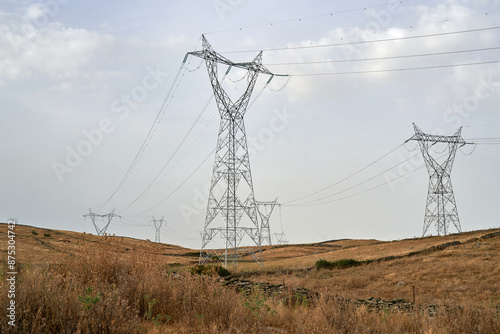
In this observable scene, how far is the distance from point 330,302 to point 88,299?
4694 millimetres

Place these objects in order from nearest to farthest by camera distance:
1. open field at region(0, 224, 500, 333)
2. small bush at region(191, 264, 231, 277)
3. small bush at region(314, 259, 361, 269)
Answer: open field at region(0, 224, 500, 333), small bush at region(191, 264, 231, 277), small bush at region(314, 259, 361, 269)

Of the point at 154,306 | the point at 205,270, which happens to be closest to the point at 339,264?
the point at 205,270

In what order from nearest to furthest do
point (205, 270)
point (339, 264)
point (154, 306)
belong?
point (154, 306) < point (205, 270) < point (339, 264)

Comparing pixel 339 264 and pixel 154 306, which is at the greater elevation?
pixel 339 264

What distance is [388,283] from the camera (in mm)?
23438

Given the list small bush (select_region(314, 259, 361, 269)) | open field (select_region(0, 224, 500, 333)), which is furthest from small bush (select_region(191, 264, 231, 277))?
small bush (select_region(314, 259, 361, 269))

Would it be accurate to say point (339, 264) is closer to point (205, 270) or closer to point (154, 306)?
point (205, 270)

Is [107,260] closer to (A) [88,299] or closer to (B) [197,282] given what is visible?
(B) [197,282]

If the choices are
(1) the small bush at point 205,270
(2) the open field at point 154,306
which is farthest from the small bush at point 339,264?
(2) the open field at point 154,306

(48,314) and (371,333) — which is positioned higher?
(48,314)

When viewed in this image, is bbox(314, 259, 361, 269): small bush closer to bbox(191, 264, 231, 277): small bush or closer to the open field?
bbox(191, 264, 231, 277): small bush

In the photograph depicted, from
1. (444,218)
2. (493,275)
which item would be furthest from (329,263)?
(444,218)

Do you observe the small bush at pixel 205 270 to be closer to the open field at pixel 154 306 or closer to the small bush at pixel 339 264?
the open field at pixel 154 306

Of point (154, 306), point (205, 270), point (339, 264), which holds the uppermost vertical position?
point (339, 264)
